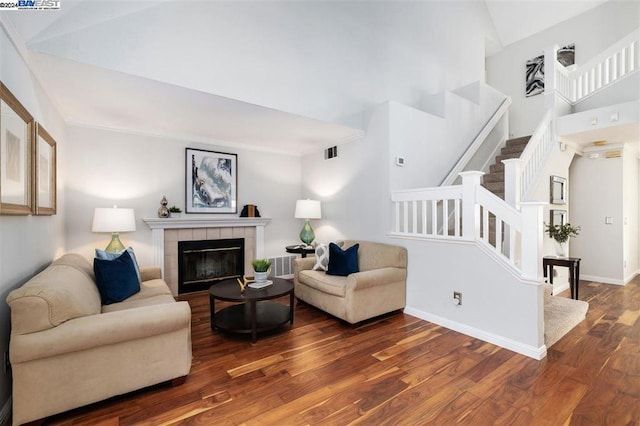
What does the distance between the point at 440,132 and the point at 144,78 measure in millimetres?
3745

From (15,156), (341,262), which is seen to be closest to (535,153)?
(341,262)

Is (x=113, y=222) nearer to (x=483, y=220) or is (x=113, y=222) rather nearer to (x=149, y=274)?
(x=149, y=274)

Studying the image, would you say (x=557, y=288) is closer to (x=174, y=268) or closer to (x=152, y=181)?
(x=174, y=268)

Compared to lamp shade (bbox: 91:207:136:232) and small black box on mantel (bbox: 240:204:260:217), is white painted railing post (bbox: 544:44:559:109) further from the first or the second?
lamp shade (bbox: 91:207:136:232)

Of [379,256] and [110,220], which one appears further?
[379,256]

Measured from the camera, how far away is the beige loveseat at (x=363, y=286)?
3033 mm

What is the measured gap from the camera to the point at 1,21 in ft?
5.88

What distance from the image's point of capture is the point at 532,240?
8.06 ft

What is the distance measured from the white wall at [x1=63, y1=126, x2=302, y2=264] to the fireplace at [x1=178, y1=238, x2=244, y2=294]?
49cm

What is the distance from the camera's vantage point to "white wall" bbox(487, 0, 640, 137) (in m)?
5.14

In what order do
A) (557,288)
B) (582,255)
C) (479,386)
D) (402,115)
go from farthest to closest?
(582,255) < (557,288) < (402,115) < (479,386)

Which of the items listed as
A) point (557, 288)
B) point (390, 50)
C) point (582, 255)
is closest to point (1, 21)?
point (390, 50)

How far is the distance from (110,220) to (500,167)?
227 inches

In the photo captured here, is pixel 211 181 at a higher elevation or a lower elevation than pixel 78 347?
higher
